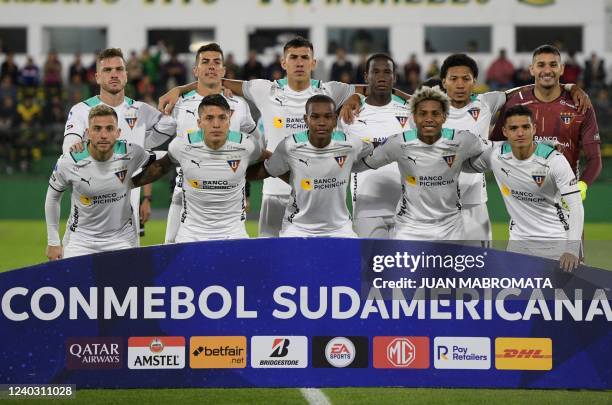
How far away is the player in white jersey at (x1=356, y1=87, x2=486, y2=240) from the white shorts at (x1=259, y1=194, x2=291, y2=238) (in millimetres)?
1370

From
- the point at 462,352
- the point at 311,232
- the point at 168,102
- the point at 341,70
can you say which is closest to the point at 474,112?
the point at 311,232

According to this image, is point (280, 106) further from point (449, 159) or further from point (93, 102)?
point (449, 159)

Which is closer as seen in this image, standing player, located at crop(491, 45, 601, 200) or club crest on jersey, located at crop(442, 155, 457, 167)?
club crest on jersey, located at crop(442, 155, 457, 167)

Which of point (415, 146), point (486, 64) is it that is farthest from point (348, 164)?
point (486, 64)

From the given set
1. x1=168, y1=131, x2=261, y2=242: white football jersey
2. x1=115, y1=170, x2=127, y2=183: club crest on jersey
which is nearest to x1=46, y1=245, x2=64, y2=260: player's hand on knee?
x1=115, y1=170, x2=127, y2=183: club crest on jersey

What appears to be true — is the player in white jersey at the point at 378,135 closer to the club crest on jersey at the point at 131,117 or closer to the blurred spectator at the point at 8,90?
the club crest on jersey at the point at 131,117

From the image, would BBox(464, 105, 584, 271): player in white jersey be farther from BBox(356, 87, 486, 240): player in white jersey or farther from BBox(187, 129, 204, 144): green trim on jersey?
BBox(187, 129, 204, 144): green trim on jersey

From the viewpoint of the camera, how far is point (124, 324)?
642cm

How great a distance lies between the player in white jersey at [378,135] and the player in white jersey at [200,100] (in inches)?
33.1

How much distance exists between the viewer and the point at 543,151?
7477mm

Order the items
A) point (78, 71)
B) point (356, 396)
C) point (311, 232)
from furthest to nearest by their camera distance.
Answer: point (78, 71)
point (311, 232)
point (356, 396)

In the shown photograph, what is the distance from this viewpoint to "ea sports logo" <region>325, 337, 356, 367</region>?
645 cm

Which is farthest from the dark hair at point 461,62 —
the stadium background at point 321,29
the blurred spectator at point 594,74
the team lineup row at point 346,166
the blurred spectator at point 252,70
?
the stadium background at point 321,29

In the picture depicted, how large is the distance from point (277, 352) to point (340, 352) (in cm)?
38
